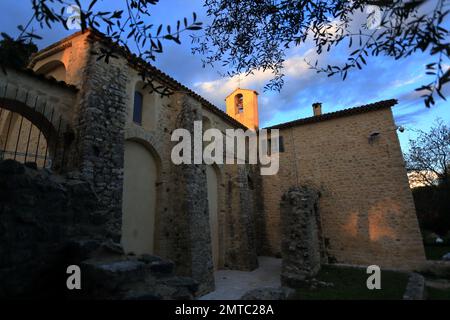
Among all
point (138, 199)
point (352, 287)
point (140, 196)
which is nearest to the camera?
point (352, 287)

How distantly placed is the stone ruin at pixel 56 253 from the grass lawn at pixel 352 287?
18.5 ft

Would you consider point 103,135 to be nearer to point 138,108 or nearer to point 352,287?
point 138,108

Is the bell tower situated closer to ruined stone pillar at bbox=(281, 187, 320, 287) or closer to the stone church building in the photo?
the stone church building

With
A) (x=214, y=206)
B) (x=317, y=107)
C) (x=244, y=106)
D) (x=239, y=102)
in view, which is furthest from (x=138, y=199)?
(x=317, y=107)

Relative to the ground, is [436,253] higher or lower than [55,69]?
lower

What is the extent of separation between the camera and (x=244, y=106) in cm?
1941

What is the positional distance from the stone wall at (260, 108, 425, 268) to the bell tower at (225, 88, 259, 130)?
3590mm

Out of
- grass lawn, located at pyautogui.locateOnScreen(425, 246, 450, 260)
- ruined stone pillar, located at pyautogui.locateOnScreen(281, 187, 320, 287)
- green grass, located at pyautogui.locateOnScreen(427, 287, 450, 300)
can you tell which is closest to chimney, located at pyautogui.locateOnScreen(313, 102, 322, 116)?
ruined stone pillar, located at pyautogui.locateOnScreen(281, 187, 320, 287)

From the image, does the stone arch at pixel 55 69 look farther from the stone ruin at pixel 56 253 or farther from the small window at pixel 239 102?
the small window at pixel 239 102

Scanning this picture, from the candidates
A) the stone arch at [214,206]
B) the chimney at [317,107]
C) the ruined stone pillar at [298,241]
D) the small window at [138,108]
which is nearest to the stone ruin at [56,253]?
the small window at [138,108]

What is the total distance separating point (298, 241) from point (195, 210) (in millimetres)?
4491

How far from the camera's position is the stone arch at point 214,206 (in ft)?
42.7

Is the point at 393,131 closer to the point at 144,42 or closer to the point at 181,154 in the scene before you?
the point at 181,154

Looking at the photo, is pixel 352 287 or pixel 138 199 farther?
pixel 138 199
